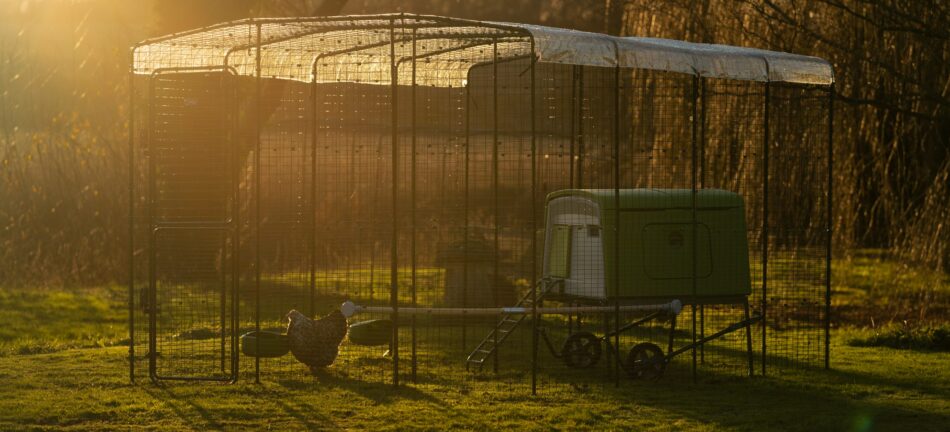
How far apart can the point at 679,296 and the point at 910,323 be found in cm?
523

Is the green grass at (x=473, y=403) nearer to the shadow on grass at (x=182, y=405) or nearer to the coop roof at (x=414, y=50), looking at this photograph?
the shadow on grass at (x=182, y=405)

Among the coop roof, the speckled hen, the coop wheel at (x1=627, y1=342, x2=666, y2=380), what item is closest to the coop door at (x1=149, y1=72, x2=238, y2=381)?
the coop roof

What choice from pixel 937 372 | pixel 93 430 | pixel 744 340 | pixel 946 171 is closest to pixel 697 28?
pixel 946 171

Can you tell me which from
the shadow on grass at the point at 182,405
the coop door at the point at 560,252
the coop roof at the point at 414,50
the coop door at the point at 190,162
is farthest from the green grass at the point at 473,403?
the coop roof at the point at 414,50

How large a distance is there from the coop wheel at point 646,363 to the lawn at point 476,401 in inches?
4.8

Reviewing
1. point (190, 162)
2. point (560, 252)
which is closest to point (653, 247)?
point (560, 252)

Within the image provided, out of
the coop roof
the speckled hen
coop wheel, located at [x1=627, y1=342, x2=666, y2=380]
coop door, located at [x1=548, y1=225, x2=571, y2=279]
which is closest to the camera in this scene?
the coop roof

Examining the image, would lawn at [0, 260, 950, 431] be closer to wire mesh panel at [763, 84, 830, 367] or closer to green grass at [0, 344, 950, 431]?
green grass at [0, 344, 950, 431]

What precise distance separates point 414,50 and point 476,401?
8.59 ft

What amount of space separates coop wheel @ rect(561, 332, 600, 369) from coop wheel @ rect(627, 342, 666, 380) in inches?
20.9

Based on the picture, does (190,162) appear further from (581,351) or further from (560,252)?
(581,351)

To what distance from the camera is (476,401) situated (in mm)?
9945

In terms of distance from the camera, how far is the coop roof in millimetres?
9867

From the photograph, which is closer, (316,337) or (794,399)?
(794,399)
